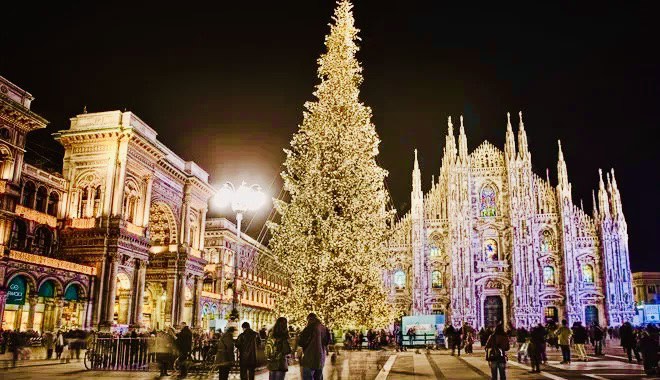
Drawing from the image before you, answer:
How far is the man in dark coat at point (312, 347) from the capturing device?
9.99 metres

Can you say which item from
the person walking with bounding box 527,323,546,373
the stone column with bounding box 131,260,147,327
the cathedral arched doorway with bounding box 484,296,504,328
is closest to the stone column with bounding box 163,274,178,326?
the stone column with bounding box 131,260,147,327

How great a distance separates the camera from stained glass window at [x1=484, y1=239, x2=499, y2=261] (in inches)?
2355

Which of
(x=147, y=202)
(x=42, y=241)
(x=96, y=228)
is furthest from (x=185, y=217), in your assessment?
(x=42, y=241)

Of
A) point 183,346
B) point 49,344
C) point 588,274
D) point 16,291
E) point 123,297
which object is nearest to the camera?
point 183,346

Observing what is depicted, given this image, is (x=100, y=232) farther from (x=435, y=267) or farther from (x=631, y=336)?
(x=435, y=267)

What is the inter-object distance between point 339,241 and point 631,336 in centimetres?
1185

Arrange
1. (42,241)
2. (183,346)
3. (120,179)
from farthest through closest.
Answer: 1. (120,179)
2. (42,241)
3. (183,346)

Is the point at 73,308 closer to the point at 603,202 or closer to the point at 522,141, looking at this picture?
the point at 522,141

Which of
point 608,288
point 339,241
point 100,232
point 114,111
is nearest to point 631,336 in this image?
point 339,241

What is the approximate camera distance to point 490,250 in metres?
60.1

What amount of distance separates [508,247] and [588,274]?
822 centimetres

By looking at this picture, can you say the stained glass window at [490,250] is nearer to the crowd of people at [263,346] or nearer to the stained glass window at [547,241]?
the stained glass window at [547,241]

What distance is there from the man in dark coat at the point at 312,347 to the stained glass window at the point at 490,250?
52585mm

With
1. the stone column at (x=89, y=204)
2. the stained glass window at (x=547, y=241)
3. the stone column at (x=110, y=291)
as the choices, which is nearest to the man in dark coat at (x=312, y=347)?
the stone column at (x=110, y=291)
